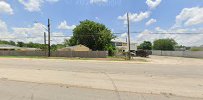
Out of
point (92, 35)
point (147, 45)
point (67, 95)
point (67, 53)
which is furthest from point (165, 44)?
point (67, 95)

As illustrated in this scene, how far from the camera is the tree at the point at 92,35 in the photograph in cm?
7150

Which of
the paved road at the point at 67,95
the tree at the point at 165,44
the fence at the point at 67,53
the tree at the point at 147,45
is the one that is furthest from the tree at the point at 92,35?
the tree at the point at 165,44

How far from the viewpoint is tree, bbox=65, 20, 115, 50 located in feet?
235

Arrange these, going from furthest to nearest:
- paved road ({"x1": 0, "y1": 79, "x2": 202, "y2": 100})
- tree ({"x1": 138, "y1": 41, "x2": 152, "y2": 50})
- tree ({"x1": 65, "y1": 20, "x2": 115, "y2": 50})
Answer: tree ({"x1": 138, "y1": 41, "x2": 152, "y2": 50})
tree ({"x1": 65, "y1": 20, "x2": 115, "y2": 50})
paved road ({"x1": 0, "y1": 79, "x2": 202, "y2": 100})

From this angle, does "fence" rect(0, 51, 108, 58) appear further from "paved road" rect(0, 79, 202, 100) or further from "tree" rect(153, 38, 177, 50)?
"tree" rect(153, 38, 177, 50)

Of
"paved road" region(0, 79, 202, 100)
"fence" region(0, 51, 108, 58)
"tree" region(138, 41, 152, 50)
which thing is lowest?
"paved road" region(0, 79, 202, 100)

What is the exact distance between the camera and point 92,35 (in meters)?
74.7


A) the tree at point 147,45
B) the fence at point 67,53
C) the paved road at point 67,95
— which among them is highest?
the tree at point 147,45

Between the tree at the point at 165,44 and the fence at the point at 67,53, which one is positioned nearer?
the fence at the point at 67,53

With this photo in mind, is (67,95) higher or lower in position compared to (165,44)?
lower

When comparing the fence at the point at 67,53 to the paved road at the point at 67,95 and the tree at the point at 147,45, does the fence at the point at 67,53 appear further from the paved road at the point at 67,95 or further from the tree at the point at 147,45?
the tree at the point at 147,45

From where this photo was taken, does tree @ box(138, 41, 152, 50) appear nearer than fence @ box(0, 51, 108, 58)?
No

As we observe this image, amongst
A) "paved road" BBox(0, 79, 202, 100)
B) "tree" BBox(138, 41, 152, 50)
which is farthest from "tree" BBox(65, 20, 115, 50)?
"tree" BBox(138, 41, 152, 50)

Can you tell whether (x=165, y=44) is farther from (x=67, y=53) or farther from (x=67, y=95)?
(x=67, y=95)
